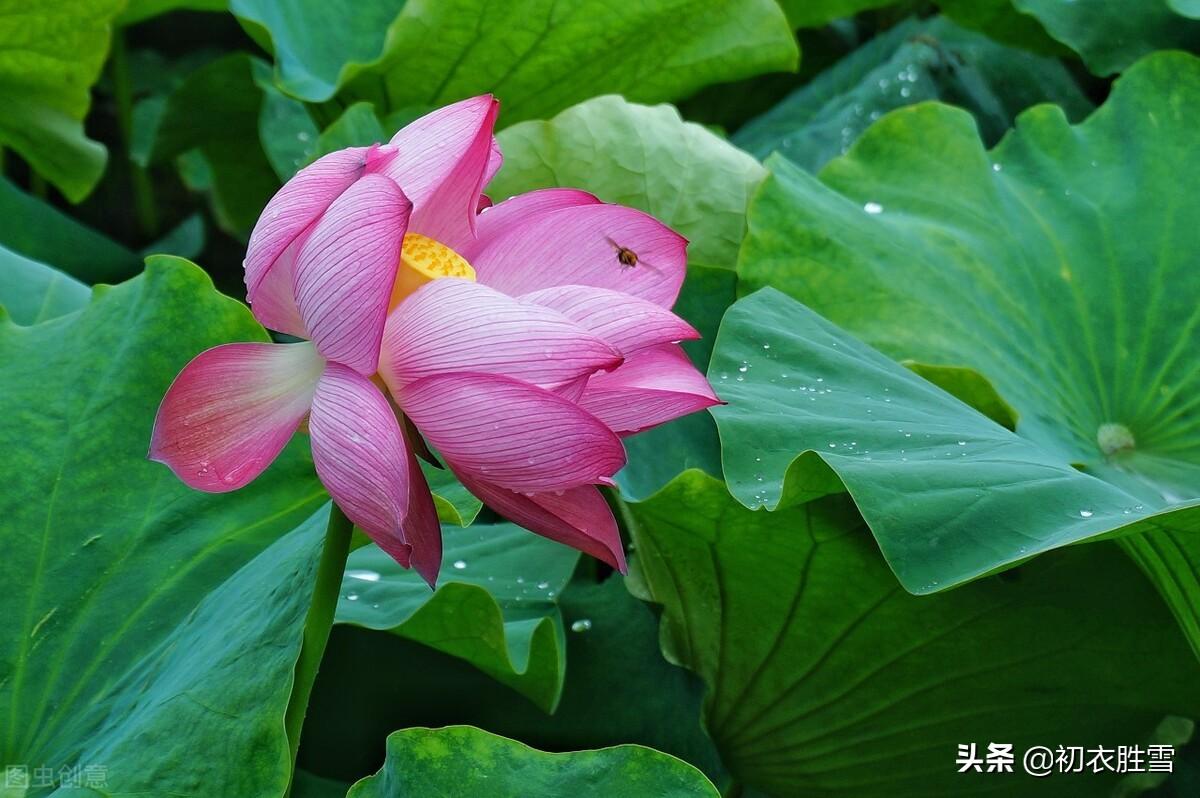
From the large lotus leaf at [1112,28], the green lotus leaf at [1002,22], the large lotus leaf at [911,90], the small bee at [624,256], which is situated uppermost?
the small bee at [624,256]

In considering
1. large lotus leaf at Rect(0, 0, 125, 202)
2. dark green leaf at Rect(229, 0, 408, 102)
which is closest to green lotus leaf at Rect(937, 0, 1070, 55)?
dark green leaf at Rect(229, 0, 408, 102)

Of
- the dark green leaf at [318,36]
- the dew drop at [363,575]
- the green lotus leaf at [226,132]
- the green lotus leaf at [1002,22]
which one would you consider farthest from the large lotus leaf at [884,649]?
the green lotus leaf at [226,132]

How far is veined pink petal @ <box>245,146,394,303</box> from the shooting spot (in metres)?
0.48

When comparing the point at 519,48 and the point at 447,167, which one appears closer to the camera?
the point at 447,167

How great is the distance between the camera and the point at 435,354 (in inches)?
17.9

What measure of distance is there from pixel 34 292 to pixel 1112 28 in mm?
940

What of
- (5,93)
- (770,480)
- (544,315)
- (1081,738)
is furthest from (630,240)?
(5,93)

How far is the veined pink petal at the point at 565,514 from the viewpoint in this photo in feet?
1.58

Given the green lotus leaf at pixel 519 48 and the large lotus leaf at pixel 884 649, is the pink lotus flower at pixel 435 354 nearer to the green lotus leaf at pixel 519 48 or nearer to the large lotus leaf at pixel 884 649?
the large lotus leaf at pixel 884 649

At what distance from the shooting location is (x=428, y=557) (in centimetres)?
49

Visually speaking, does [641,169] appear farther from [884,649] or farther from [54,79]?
[54,79]

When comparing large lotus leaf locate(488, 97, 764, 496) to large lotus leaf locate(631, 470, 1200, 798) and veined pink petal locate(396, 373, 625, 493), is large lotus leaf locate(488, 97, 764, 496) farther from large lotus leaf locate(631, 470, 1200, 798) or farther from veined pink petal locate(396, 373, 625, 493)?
veined pink petal locate(396, 373, 625, 493)

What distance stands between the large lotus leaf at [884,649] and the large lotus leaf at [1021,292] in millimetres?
51

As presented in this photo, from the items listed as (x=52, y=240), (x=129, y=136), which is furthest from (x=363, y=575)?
(x=129, y=136)
